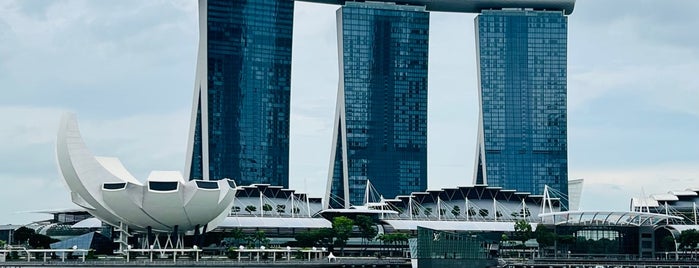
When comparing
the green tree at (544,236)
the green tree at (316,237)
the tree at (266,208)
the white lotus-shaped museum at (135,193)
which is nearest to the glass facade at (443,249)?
the white lotus-shaped museum at (135,193)

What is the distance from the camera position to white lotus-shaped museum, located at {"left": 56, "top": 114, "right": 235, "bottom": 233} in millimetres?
123688

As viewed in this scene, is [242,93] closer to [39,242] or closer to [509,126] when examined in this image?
[509,126]

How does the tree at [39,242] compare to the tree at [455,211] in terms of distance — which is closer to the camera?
the tree at [39,242]

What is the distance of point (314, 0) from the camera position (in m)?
191

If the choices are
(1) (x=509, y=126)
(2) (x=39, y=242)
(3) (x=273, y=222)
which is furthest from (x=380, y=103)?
(2) (x=39, y=242)

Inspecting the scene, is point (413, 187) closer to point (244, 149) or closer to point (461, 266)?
point (244, 149)

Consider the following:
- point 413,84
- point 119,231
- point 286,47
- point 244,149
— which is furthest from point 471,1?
point 119,231

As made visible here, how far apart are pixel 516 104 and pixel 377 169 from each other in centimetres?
2713

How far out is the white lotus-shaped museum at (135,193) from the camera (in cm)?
12369

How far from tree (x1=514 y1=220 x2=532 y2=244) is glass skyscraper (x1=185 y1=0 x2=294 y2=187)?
151ft

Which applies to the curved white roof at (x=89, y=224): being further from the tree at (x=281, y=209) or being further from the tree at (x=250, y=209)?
the tree at (x=281, y=209)

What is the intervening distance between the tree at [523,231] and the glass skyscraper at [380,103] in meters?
37.0

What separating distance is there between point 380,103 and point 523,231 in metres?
44.8

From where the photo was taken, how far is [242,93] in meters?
186
